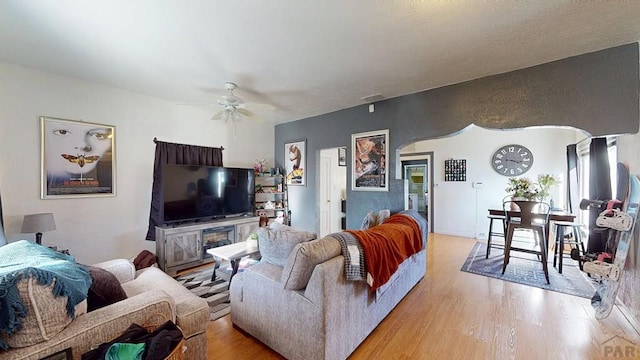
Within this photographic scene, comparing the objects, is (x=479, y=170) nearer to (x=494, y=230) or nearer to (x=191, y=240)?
(x=494, y=230)

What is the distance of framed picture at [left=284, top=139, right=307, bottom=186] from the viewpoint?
16.2 feet

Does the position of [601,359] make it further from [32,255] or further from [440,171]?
[440,171]

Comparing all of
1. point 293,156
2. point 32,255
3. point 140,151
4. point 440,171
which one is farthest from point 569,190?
point 140,151

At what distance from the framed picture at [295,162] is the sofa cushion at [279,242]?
291cm

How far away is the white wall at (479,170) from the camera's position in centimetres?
484

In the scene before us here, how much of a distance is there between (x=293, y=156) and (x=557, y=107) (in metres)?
4.01

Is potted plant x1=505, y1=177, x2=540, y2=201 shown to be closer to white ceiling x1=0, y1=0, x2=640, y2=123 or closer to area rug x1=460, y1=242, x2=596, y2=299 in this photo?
area rug x1=460, y1=242, x2=596, y2=299

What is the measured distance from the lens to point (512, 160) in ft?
16.7

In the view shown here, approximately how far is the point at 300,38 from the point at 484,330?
3079 mm

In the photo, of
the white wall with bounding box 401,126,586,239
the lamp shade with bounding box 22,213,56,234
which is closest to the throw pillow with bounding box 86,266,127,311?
the lamp shade with bounding box 22,213,56,234


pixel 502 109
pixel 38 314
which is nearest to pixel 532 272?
pixel 502 109

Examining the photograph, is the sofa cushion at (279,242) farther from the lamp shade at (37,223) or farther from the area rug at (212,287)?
the lamp shade at (37,223)

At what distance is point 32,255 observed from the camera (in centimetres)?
149

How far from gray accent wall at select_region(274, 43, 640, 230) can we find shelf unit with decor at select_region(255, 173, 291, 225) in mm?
776
